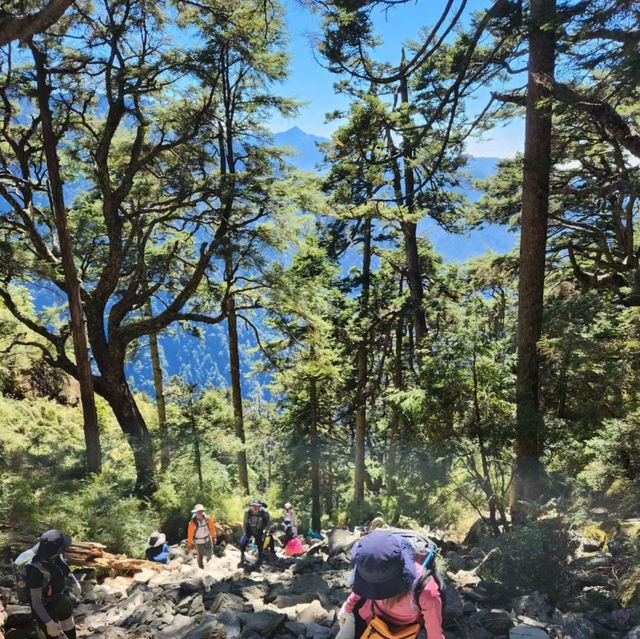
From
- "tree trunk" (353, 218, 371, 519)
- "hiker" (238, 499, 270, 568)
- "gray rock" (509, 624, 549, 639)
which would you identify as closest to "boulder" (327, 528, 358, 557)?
"hiker" (238, 499, 270, 568)

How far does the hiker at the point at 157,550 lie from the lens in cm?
1013

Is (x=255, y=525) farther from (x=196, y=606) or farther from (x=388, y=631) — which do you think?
(x=388, y=631)

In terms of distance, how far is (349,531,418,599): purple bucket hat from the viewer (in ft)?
9.86

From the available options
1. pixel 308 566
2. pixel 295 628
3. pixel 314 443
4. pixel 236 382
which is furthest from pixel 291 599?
pixel 314 443

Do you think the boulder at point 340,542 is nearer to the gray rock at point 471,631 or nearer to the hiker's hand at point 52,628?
the gray rock at point 471,631

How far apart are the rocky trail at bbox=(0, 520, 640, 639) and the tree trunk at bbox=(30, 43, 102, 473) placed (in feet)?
15.9

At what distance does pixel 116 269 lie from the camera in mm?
13258

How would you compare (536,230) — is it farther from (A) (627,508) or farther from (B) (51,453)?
(B) (51,453)

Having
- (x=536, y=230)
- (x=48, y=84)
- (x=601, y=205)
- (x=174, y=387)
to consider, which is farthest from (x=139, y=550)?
(x=601, y=205)

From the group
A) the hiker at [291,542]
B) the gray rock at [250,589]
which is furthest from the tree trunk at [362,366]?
the gray rock at [250,589]

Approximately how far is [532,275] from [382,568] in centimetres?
738

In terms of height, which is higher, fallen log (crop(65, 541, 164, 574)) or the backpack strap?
the backpack strap

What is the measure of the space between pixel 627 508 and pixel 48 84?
16129 millimetres

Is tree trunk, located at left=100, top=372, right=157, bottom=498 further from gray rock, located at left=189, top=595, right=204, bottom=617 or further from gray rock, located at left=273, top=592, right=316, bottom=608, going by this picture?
gray rock, located at left=273, top=592, right=316, bottom=608
